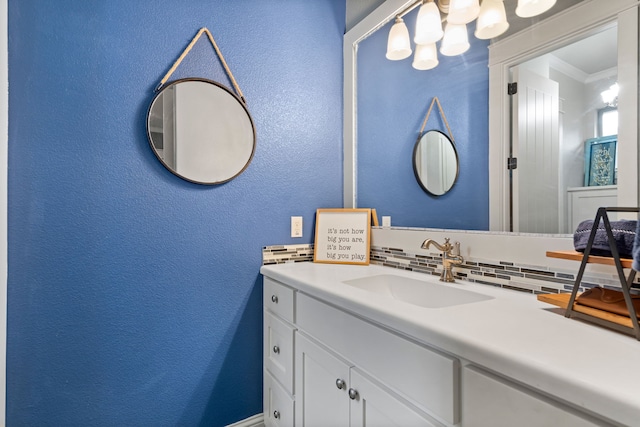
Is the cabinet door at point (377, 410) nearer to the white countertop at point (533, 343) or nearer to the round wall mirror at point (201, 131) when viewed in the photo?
the white countertop at point (533, 343)

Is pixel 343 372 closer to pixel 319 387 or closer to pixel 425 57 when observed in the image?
pixel 319 387

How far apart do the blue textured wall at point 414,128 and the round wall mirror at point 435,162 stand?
3 cm

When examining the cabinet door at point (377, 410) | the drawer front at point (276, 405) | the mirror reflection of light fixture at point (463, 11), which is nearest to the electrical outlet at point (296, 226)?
the drawer front at point (276, 405)

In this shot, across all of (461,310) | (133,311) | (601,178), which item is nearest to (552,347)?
(461,310)

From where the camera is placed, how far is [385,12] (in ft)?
5.58

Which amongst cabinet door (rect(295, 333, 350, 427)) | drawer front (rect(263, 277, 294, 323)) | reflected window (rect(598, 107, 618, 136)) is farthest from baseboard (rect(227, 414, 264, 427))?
reflected window (rect(598, 107, 618, 136))

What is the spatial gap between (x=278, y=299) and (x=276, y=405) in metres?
0.49

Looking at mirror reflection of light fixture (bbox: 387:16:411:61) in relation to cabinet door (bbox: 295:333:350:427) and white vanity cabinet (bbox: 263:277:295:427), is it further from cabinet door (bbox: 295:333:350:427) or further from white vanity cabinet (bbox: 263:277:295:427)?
cabinet door (bbox: 295:333:350:427)

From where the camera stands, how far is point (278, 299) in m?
1.47

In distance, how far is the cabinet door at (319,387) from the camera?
1.05m

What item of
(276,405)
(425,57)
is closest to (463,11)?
(425,57)

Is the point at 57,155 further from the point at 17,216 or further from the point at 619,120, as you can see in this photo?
the point at 619,120

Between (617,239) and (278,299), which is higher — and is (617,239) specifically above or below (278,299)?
above

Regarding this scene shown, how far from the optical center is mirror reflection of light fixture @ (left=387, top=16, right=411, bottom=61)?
1.61 m
